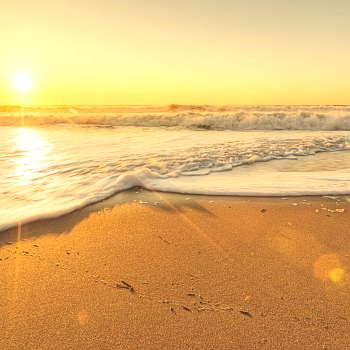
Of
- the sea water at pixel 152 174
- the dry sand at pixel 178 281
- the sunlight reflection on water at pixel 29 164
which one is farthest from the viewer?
the sunlight reflection on water at pixel 29 164

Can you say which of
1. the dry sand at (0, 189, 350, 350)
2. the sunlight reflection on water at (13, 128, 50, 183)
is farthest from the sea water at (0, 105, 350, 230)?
the dry sand at (0, 189, 350, 350)

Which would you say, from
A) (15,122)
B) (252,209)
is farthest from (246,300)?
(15,122)

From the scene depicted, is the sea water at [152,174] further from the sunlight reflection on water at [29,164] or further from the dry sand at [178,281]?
the dry sand at [178,281]

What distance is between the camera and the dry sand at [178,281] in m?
1.14

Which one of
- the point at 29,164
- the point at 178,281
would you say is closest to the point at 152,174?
the point at 178,281

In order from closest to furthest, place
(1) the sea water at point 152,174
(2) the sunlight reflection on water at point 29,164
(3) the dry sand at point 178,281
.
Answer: (3) the dry sand at point 178,281
(1) the sea water at point 152,174
(2) the sunlight reflection on water at point 29,164

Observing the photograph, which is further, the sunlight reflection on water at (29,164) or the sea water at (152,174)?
the sunlight reflection on water at (29,164)

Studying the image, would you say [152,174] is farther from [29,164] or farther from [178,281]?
[29,164]

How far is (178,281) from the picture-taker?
1482mm

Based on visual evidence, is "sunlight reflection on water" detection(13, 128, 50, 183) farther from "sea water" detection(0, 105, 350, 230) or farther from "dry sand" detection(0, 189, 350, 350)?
"dry sand" detection(0, 189, 350, 350)

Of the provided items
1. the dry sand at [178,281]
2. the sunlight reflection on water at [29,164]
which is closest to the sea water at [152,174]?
the sunlight reflection on water at [29,164]

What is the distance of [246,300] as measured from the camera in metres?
1.32

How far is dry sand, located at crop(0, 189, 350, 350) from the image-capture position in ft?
3.74

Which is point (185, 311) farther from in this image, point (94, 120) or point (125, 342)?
point (94, 120)
